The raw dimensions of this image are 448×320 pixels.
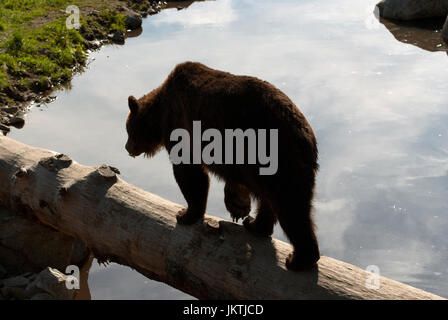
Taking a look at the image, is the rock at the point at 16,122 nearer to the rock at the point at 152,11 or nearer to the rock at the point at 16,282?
the rock at the point at 16,282

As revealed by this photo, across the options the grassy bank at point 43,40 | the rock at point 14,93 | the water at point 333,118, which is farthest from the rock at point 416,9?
the rock at point 14,93

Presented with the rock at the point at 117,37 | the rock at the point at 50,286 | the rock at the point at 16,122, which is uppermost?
the rock at the point at 117,37

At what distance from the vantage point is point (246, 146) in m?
4.33

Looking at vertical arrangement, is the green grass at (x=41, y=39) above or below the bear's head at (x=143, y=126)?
below

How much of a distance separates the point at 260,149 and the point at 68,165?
2.48 m

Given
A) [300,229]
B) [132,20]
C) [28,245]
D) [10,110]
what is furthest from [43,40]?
[300,229]

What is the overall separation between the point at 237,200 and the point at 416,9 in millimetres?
11614

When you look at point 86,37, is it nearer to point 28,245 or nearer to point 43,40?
point 43,40

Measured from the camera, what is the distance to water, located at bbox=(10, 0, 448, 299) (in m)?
6.35

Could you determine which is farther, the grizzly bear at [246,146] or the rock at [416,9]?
the rock at [416,9]

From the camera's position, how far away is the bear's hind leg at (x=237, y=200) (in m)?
5.14

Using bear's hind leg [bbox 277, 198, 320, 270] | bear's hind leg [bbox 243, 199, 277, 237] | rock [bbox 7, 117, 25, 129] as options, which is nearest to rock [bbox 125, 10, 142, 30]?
rock [bbox 7, 117, 25, 129]

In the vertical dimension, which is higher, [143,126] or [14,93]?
[143,126]

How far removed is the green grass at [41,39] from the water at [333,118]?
0.59 metres
